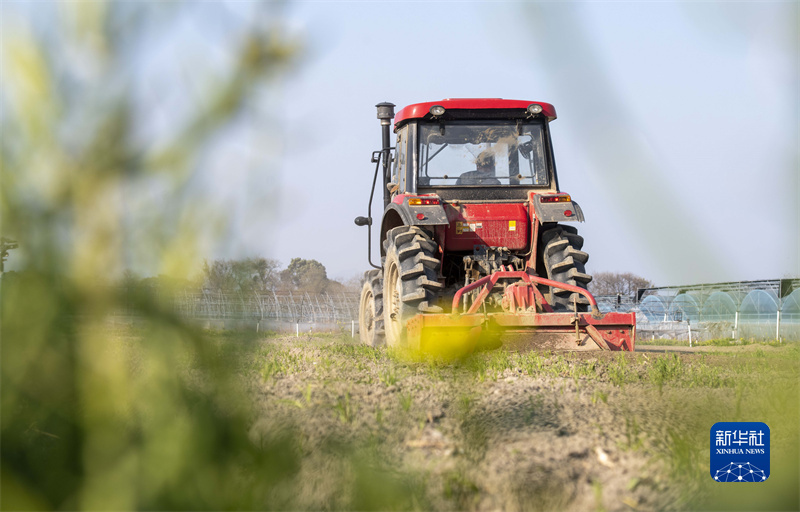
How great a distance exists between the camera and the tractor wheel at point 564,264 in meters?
6.55

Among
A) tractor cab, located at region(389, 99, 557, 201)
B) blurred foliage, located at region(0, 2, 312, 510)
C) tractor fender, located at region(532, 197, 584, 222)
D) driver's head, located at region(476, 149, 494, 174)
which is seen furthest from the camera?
driver's head, located at region(476, 149, 494, 174)

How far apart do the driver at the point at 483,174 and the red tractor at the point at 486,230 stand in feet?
0.04

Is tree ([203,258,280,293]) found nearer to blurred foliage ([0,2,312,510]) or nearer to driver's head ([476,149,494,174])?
blurred foliage ([0,2,312,510])

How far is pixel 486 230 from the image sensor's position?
696 cm

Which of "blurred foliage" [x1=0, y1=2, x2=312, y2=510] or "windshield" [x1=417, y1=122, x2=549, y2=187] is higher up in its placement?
"windshield" [x1=417, y1=122, x2=549, y2=187]

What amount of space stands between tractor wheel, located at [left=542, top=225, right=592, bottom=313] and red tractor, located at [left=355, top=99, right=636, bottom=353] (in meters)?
0.01

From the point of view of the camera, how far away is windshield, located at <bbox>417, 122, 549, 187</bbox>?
24.2ft

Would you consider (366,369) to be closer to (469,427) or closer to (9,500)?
(469,427)

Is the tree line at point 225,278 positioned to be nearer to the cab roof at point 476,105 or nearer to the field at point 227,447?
the field at point 227,447

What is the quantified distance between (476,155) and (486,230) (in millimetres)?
956

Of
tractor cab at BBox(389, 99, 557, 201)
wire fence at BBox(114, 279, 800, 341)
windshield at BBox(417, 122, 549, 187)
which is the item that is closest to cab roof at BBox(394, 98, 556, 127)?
tractor cab at BBox(389, 99, 557, 201)

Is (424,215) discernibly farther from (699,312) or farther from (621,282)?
(699,312)

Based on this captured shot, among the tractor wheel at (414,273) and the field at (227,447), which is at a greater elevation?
the tractor wheel at (414,273)

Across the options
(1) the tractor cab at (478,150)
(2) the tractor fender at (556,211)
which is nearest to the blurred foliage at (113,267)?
(2) the tractor fender at (556,211)
